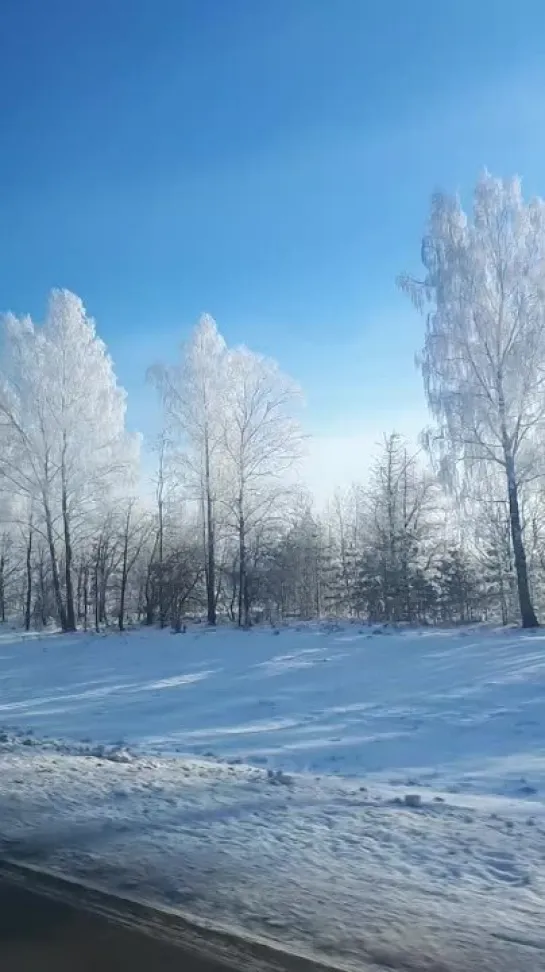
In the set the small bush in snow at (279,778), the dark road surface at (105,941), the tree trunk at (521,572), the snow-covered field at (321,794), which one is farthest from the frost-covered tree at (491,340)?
the dark road surface at (105,941)

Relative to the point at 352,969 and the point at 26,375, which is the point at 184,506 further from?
the point at 352,969

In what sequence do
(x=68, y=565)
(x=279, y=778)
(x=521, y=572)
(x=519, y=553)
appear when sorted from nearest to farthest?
(x=279, y=778) < (x=521, y=572) < (x=519, y=553) < (x=68, y=565)

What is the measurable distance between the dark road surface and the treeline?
16.8m

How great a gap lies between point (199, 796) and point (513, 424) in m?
15.5

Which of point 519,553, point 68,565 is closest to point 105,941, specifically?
point 519,553

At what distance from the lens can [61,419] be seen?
→ 30531mm

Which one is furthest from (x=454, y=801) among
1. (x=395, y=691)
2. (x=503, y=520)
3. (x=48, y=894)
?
(x=503, y=520)

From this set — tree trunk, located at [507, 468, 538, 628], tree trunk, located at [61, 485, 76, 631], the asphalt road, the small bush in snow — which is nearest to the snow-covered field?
the small bush in snow

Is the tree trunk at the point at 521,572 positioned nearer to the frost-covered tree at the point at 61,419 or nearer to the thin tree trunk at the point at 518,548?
the thin tree trunk at the point at 518,548

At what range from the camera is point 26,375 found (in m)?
30.8

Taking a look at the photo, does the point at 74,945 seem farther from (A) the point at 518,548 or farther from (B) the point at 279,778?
(A) the point at 518,548

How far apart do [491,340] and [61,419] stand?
16385 millimetres

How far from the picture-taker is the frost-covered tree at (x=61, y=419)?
3068 centimetres

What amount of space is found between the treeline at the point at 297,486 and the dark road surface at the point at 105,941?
55.1ft
